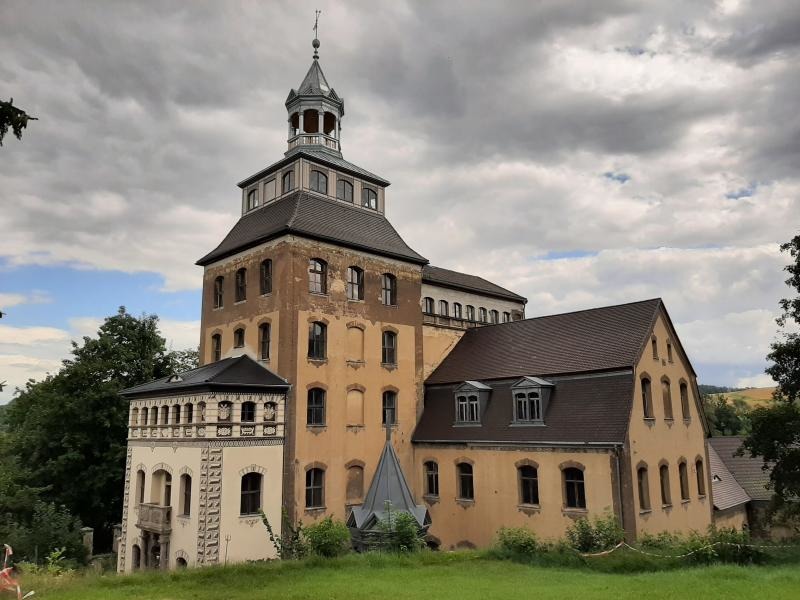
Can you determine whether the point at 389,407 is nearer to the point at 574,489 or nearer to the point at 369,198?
the point at 574,489

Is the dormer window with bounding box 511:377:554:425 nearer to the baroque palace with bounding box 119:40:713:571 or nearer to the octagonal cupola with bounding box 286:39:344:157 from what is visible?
the baroque palace with bounding box 119:40:713:571

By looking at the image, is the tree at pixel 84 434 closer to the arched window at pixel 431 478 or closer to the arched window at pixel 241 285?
the arched window at pixel 241 285

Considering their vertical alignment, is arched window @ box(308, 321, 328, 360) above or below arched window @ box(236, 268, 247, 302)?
below

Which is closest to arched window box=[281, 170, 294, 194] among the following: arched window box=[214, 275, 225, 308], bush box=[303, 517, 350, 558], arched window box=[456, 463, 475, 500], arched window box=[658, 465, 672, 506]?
arched window box=[214, 275, 225, 308]

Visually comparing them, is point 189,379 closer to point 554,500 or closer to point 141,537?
point 141,537

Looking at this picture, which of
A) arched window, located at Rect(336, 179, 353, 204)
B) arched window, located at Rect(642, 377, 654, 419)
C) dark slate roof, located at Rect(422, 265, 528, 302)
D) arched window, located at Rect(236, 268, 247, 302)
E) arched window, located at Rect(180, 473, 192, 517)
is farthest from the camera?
dark slate roof, located at Rect(422, 265, 528, 302)

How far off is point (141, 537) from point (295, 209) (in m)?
16.3

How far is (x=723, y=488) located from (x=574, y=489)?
13522mm

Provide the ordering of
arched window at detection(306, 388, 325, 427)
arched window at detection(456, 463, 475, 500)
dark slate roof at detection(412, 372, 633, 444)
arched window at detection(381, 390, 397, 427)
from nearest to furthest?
dark slate roof at detection(412, 372, 633, 444)
arched window at detection(306, 388, 325, 427)
arched window at detection(456, 463, 475, 500)
arched window at detection(381, 390, 397, 427)

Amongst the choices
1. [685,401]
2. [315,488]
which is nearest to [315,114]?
[315,488]

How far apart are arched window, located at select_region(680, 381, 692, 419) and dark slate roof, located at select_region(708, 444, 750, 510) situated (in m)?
3.74

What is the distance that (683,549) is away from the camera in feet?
59.7

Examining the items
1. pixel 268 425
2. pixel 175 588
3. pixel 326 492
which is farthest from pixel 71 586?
pixel 326 492

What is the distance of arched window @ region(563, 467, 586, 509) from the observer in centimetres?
2361
